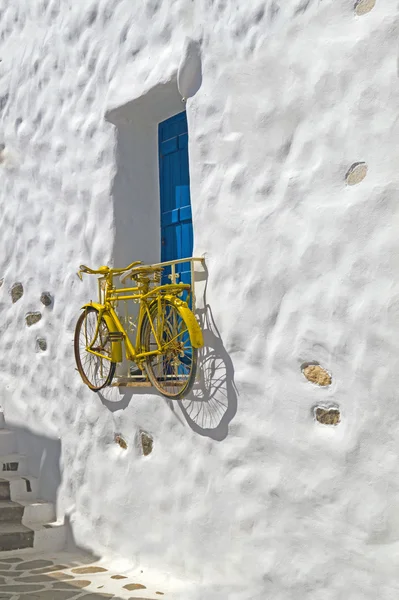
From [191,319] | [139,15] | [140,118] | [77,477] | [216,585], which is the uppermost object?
[139,15]

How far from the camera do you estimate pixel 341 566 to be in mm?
3979

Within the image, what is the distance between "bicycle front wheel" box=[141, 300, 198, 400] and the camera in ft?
16.3

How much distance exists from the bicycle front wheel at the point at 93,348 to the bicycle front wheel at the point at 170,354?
46cm

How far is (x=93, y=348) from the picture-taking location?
5867 millimetres

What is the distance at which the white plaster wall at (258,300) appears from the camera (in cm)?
392

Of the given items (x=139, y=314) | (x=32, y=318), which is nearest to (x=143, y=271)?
(x=139, y=314)

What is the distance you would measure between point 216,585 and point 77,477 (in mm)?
1834

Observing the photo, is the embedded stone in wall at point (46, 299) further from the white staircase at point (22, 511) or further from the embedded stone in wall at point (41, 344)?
the white staircase at point (22, 511)

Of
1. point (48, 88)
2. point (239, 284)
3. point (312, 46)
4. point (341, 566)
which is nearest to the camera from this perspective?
point (341, 566)

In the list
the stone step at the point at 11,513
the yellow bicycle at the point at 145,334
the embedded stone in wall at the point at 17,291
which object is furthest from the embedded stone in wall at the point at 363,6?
the stone step at the point at 11,513

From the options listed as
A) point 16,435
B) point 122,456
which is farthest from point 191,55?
point 16,435

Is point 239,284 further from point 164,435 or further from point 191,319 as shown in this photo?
point 164,435

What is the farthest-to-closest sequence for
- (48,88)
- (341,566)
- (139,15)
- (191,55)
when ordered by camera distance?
(48,88), (139,15), (191,55), (341,566)

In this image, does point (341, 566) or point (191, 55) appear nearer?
point (341, 566)
